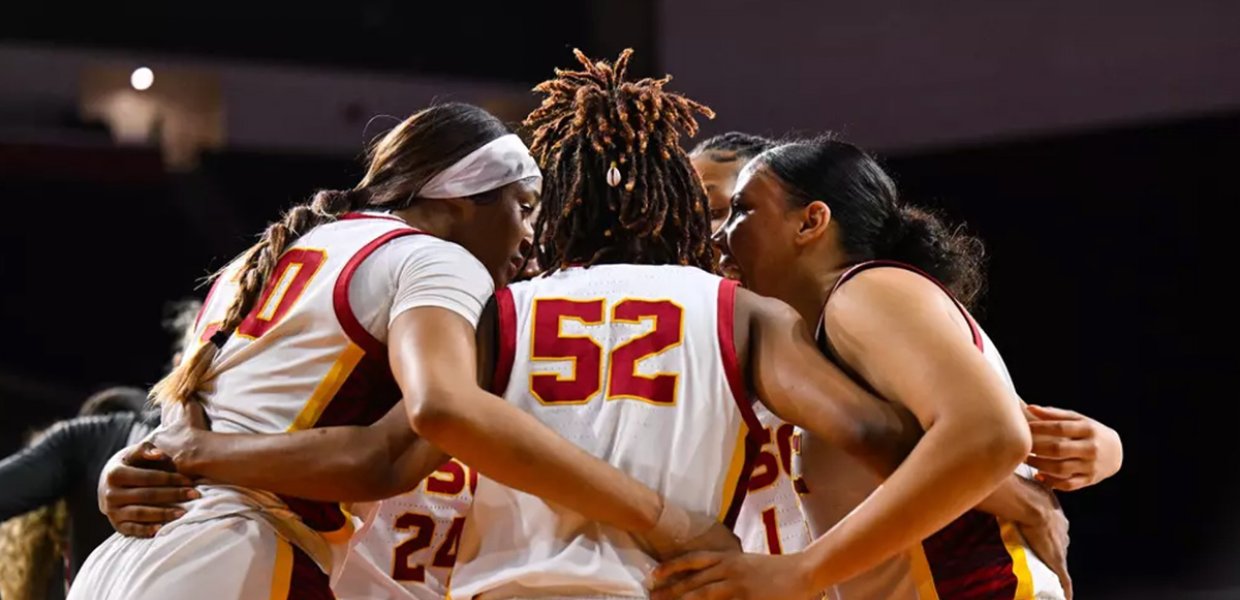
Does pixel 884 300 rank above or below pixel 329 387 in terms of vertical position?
above

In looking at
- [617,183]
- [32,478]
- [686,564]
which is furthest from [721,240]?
[32,478]

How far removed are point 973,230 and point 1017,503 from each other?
5.96 m

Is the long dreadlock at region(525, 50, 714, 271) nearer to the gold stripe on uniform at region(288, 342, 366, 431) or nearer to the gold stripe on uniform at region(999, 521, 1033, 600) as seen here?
the gold stripe on uniform at region(288, 342, 366, 431)

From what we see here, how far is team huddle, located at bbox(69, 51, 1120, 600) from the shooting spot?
2.26 meters

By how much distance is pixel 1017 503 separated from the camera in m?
2.54

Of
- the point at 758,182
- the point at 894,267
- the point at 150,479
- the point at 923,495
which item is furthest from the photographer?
the point at 758,182

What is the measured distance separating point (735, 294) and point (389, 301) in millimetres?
626

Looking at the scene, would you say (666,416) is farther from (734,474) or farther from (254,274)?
(254,274)

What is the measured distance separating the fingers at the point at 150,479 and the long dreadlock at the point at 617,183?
2.47ft

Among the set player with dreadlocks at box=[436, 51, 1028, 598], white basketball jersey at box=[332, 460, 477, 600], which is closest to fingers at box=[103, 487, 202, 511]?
player with dreadlocks at box=[436, 51, 1028, 598]

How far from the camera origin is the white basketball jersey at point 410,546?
346 cm

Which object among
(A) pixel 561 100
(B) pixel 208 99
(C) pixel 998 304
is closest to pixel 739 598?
(A) pixel 561 100

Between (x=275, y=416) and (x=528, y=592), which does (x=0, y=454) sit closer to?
(x=275, y=416)

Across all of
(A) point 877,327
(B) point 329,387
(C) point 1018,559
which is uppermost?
(A) point 877,327
